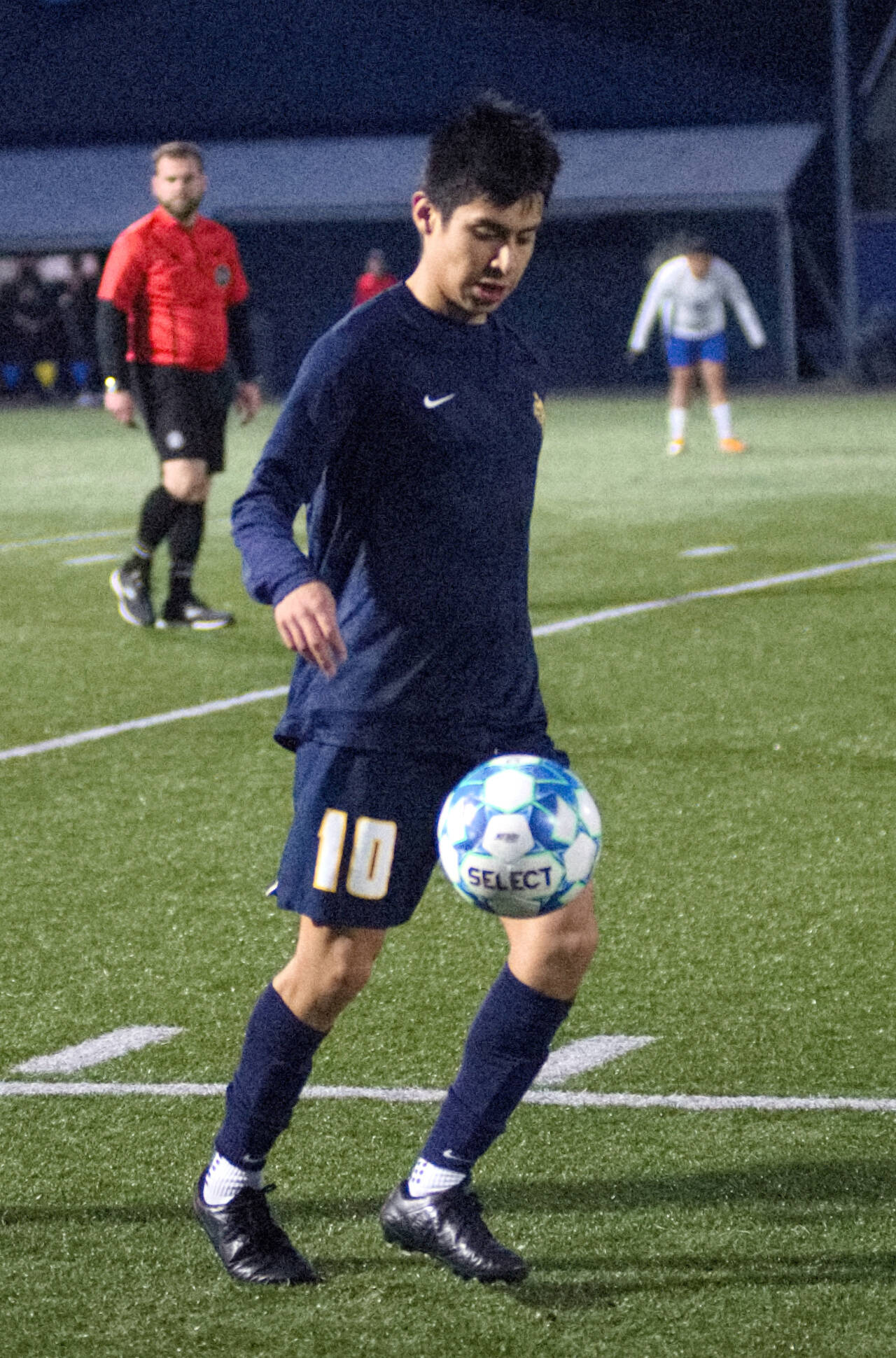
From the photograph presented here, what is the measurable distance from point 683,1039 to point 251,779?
10.3 feet

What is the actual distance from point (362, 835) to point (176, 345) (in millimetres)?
7528

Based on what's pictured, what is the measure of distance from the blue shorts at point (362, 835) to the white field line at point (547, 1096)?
0.94 metres

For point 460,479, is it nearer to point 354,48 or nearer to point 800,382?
point 800,382

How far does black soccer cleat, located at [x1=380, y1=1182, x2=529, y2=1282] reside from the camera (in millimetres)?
3621

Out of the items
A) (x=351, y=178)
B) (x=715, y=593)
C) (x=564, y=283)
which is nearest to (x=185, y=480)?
(x=715, y=593)

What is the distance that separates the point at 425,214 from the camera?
12.1 ft

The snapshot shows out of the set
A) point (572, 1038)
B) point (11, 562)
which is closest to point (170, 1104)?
point (572, 1038)

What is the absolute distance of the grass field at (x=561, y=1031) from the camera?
3547 millimetres

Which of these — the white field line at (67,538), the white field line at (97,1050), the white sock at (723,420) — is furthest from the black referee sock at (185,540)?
the white sock at (723,420)

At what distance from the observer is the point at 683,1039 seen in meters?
4.91

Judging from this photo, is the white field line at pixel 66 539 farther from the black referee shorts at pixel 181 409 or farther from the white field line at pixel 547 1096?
the white field line at pixel 547 1096

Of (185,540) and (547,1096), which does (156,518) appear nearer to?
(185,540)

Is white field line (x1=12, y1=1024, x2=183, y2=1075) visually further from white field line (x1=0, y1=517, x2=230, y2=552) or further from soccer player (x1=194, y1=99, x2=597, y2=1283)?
white field line (x1=0, y1=517, x2=230, y2=552)

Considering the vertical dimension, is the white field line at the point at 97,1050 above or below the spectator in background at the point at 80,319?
above
